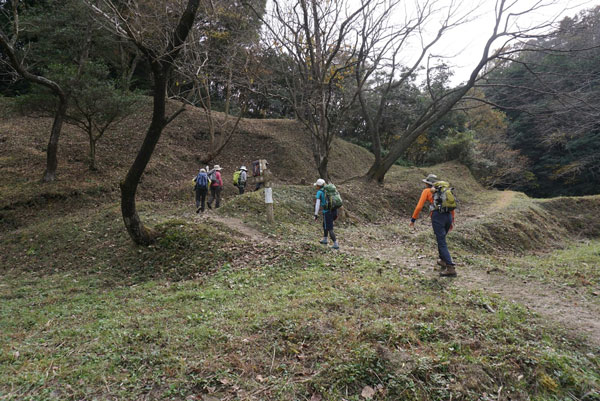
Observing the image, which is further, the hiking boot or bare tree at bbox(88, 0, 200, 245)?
the hiking boot

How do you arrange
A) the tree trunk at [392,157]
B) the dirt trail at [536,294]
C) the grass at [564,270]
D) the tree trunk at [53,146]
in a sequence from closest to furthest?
the dirt trail at [536,294] → the grass at [564,270] → the tree trunk at [53,146] → the tree trunk at [392,157]

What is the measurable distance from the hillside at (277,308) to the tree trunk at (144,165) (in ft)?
1.59

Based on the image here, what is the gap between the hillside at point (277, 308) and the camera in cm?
361

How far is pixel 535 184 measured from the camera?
1221 inches

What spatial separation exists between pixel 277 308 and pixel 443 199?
13.8 feet

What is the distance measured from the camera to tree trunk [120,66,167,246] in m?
7.50

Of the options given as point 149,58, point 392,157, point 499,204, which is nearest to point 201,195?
point 149,58

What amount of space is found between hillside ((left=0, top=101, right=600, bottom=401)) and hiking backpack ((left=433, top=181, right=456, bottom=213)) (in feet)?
4.91

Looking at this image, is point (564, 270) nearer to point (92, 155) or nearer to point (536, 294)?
point (536, 294)

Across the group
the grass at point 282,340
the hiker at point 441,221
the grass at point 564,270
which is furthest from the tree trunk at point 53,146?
the grass at point 564,270

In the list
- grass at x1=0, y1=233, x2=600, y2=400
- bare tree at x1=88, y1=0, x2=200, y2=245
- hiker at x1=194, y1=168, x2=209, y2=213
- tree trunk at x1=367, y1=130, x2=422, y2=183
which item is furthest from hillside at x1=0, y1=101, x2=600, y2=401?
tree trunk at x1=367, y1=130, x2=422, y2=183

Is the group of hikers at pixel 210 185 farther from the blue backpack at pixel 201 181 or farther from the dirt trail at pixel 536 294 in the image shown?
the dirt trail at pixel 536 294

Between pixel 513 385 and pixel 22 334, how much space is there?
668 centimetres

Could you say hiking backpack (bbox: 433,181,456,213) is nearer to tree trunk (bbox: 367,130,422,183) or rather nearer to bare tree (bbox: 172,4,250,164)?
bare tree (bbox: 172,4,250,164)
